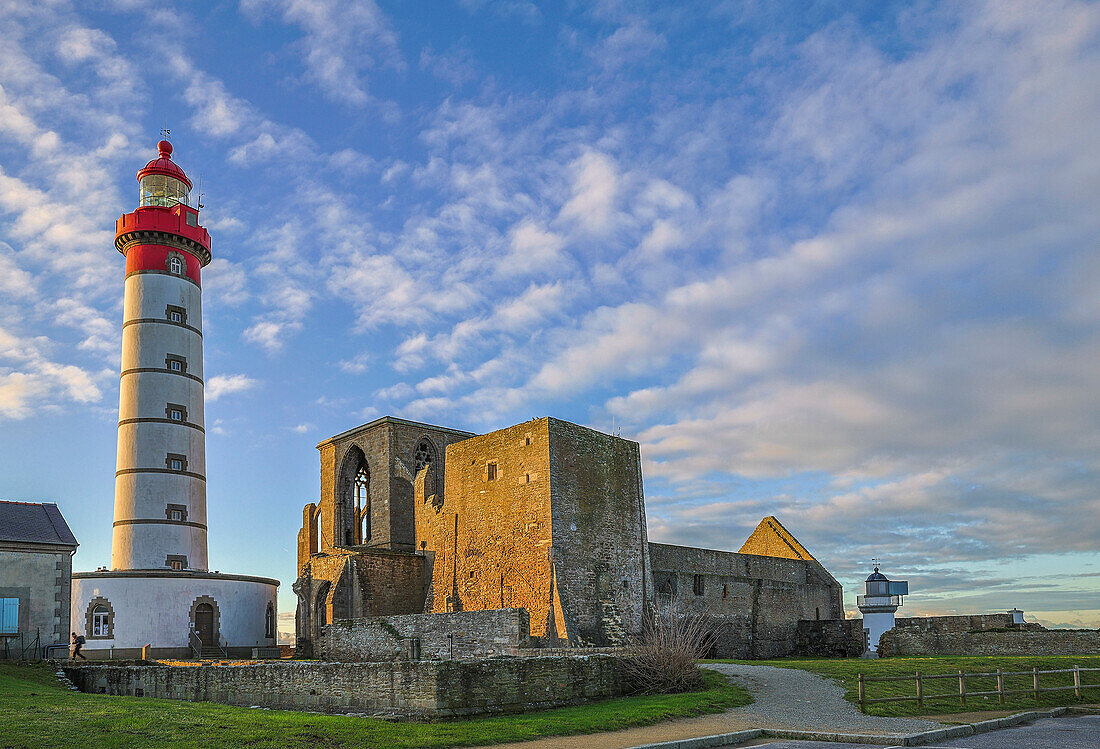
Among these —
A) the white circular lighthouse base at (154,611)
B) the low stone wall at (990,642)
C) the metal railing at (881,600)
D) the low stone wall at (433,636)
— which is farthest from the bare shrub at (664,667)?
the metal railing at (881,600)

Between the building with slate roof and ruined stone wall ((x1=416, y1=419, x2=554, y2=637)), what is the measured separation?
1119 cm

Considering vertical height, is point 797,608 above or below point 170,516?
below

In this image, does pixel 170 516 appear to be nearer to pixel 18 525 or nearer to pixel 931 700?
pixel 18 525

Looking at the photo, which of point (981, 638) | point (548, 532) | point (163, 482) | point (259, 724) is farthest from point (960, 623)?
point (163, 482)

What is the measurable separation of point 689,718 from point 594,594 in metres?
10.3

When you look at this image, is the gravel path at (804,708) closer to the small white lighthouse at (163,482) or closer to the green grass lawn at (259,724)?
the green grass lawn at (259,724)

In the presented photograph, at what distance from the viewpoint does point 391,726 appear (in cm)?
1282

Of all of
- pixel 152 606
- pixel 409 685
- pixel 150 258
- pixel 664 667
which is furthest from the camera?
pixel 150 258

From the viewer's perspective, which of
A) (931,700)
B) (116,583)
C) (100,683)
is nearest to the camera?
(931,700)

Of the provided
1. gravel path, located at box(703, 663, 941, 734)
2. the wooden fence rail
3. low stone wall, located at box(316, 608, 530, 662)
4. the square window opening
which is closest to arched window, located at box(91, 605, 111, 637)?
the square window opening

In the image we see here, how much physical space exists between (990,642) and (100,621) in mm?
29169

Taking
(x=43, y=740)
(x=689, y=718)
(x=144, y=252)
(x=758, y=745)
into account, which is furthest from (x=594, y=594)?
(x=144, y=252)

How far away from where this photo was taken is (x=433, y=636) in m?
23.3

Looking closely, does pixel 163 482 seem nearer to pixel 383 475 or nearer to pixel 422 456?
→ pixel 383 475
